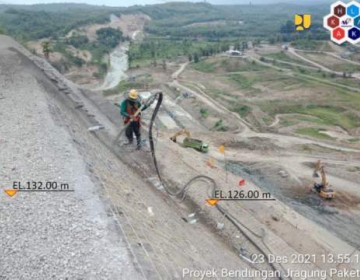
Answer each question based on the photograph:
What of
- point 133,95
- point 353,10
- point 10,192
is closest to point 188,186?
point 133,95

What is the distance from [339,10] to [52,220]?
5314 cm

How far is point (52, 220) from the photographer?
11.6 meters

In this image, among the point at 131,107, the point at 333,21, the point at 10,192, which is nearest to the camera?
the point at 10,192

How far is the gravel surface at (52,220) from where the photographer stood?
386 inches

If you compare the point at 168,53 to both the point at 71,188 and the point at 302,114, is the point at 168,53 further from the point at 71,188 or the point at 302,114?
the point at 71,188

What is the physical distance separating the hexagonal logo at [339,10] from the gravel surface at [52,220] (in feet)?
150

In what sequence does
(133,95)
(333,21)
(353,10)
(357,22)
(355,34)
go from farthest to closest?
1. (333,21)
2. (355,34)
3. (357,22)
4. (353,10)
5. (133,95)

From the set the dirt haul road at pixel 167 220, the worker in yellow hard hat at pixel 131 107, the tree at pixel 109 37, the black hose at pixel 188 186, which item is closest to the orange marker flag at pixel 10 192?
the dirt haul road at pixel 167 220

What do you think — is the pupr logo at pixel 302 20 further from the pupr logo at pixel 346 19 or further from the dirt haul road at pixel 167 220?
the dirt haul road at pixel 167 220

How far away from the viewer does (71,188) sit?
13609 mm

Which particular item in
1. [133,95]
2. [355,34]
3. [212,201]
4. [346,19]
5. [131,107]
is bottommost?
[212,201]

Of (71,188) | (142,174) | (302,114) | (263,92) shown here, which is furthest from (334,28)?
(71,188)

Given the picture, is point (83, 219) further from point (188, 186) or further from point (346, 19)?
point (346, 19)

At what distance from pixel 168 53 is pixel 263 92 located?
162 feet
